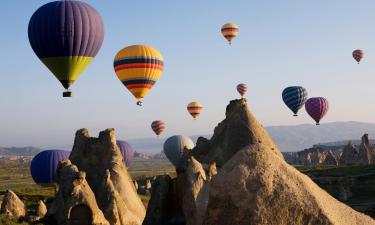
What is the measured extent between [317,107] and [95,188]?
6508 centimetres

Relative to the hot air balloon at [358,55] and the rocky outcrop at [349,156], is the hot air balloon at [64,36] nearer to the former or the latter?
the hot air balloon at [358,55]

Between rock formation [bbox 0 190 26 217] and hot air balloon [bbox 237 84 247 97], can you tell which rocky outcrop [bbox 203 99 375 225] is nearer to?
rock formation [bbox 0 190 26 217]

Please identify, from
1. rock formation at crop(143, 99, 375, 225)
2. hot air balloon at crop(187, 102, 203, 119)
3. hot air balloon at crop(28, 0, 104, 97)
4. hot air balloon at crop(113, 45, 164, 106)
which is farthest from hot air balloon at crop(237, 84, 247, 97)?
rock formation at crop(143, 99, 375, 225)

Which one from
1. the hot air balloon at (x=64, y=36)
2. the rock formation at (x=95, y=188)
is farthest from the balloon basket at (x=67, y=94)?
the rock formation at (x=95, y=188)

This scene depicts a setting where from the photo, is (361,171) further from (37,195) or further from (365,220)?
(365,220)

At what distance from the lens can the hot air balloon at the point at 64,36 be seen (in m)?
43.5

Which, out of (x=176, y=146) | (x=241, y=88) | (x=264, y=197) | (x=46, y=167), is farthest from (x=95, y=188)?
(x=241, y=88)

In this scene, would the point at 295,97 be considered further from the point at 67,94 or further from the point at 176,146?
the point at 67,94

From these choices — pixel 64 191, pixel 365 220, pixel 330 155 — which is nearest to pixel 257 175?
pixel 365 220

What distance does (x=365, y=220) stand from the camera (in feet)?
27.1

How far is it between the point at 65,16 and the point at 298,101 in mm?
52301

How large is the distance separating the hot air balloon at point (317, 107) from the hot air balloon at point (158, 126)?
1292 inches

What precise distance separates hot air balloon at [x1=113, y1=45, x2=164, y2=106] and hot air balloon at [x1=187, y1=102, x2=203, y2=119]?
43454 millimetres

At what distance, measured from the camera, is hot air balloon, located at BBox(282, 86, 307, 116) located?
8688 cm
